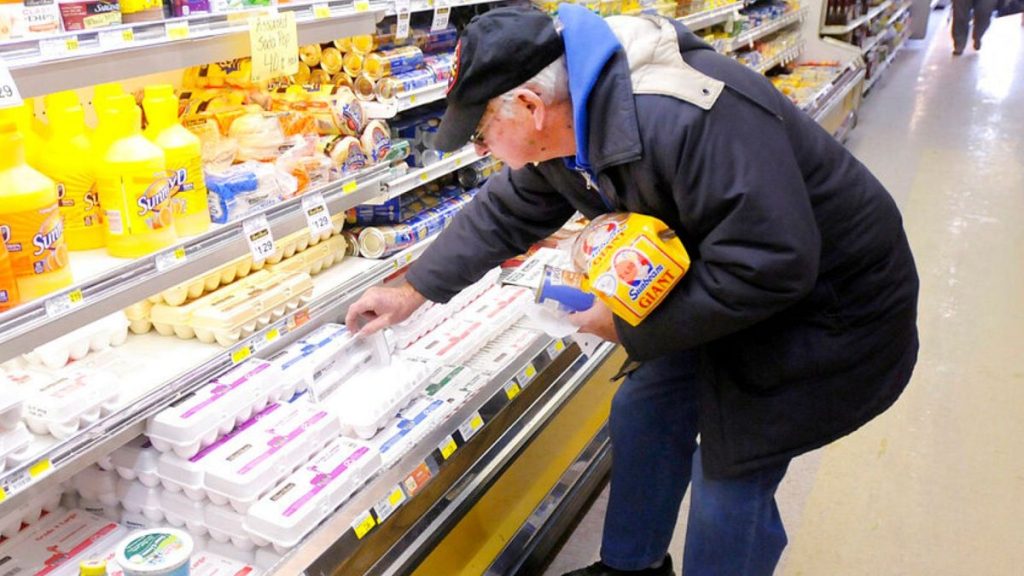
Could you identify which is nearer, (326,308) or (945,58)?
(326,308)

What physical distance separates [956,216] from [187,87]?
4.96 meters

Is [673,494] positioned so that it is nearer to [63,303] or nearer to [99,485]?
[99,485]

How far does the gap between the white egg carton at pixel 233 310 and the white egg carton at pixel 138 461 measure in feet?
0.87

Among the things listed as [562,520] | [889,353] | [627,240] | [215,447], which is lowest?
[562,520]

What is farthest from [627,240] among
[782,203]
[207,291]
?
[207,291]

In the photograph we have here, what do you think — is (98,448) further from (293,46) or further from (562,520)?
(562,520)

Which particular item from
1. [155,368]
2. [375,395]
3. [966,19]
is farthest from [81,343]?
[966,19]

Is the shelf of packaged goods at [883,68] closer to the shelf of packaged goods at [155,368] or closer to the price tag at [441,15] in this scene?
the price tag at [441,15]

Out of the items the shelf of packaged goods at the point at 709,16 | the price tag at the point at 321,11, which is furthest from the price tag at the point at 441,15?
the shelf of packaged goods at the point at 709,16

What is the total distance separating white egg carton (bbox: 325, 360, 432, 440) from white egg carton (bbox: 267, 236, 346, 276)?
31cm

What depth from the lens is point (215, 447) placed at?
5.88ft

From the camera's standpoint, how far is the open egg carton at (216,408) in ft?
5.57

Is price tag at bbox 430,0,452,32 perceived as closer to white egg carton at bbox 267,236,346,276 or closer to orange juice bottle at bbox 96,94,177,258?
white egg carton at bbox 267,236,346,276

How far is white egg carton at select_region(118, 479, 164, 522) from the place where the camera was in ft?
5.89
